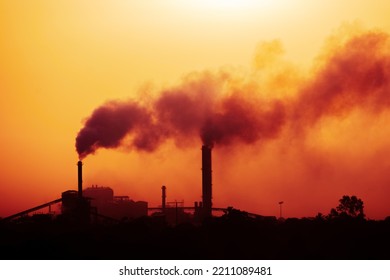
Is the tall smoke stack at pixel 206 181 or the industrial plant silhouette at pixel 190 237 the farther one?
the tall smoke stack at pixel 206 181

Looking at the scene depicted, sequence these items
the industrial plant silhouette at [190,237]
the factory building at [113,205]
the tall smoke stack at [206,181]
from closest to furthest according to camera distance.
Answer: the industrial plant silhouette at [190,237] < the tall smoke stack at [206,181] < the factory building at [113,205]

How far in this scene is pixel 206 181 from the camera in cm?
7725

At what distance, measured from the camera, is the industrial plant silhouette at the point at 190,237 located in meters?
51.4

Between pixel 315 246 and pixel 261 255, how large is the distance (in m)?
5.74

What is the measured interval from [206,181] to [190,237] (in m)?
19.7

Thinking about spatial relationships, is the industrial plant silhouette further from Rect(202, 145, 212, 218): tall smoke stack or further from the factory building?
the factory building

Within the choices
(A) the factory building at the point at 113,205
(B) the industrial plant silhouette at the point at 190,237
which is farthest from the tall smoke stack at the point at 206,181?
(A) the factory building at the point at 113,205

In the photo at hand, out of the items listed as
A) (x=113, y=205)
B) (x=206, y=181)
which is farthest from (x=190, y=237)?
(x=113, y=205)

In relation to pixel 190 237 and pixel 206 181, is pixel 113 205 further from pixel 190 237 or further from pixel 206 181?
pixel 190 237

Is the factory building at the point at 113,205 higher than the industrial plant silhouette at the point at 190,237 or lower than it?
higher

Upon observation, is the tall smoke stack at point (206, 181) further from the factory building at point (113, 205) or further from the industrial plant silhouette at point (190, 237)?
the factory building at point (113, 205)

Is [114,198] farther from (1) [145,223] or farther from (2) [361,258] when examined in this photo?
(2) [361,258]

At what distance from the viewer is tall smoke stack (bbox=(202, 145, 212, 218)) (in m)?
77.3

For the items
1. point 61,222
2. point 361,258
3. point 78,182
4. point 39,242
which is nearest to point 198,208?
point 78,182
